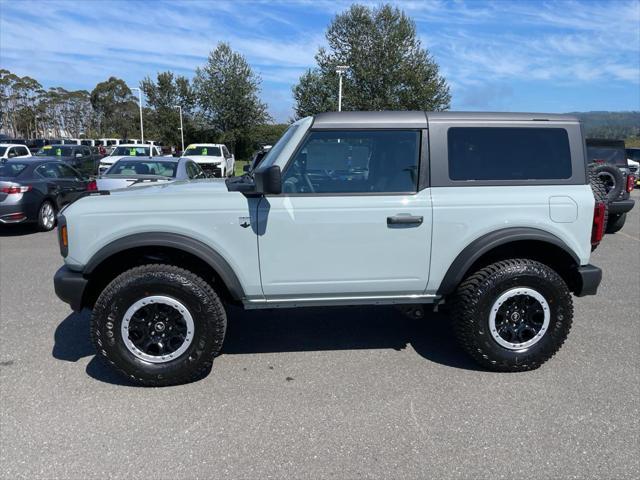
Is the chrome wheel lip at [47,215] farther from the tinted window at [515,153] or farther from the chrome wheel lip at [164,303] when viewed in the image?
the tinted window at [515,153]

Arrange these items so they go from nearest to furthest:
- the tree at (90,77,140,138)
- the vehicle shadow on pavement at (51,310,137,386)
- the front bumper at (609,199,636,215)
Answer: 1. the vehicle shadow on pavement at (51,310,137,386)
2. the front bumper at (609,199,636,215)
3. the tree at (90,77,140,138)

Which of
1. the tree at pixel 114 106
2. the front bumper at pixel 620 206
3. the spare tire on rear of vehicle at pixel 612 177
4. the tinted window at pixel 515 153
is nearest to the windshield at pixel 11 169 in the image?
the tinted window at pixel 515 153

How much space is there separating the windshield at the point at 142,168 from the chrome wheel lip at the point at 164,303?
7.03 m

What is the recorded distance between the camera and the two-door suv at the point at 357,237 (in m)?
3.44

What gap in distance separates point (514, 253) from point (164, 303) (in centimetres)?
268

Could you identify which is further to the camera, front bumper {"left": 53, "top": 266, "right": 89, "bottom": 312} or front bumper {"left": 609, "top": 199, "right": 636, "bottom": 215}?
front bumper {"left": 609, "top": 199, "right": 636, "bottom": 215}

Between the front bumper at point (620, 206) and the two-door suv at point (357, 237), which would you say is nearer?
the two-door suv at point (357, 237)

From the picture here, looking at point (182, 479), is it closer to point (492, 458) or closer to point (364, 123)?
point (492, 458)

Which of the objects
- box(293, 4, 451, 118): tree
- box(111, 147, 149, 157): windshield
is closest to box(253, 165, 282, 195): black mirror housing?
box(111, 147, 149, 157): windshield

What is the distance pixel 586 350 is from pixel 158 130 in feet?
186

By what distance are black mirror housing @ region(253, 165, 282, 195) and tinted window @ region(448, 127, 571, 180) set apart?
1382mm

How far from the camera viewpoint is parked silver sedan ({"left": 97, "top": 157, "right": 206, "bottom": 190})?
9312mm

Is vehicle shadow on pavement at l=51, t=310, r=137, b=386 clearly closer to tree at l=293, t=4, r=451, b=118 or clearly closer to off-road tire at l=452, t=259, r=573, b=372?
off-road tire at l=452, t=259, r=573, b=372

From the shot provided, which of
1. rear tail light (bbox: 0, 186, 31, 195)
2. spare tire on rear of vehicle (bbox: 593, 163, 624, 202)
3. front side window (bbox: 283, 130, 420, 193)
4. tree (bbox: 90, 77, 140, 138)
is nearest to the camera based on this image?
front side window (bbox: 283, 130, 420, 193)
